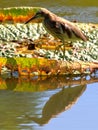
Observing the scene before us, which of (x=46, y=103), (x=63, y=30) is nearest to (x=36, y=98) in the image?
(x=46, y=103)

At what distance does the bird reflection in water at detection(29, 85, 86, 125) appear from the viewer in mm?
5116

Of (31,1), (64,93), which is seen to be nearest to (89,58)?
(64,93)

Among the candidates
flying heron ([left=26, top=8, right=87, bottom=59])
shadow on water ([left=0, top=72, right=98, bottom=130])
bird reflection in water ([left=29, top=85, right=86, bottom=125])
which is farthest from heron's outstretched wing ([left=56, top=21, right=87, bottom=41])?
bird reflection in water ([left=29, top=85, right=86, bottom=125])

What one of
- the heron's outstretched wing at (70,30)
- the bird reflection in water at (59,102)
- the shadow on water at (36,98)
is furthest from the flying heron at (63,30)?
the bird reflection in water at (59,102)

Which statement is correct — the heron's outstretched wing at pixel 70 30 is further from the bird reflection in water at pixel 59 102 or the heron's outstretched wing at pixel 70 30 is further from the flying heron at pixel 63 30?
the bird reflection in water at pixel 59 102

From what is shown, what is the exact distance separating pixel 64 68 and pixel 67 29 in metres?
0.53

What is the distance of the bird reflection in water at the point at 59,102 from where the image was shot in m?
5.12

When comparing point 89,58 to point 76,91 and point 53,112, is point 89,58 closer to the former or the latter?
point 76,91

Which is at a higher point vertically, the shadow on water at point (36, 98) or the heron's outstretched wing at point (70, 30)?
the heron's outstretched wing at point (70, 30)

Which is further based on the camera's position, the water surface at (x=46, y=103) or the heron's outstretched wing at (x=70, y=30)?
the heron's outstretched wing at (x=70, y=30)

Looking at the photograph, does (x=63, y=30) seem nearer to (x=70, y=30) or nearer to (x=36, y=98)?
(x=70, y=30)

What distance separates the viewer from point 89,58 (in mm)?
6621

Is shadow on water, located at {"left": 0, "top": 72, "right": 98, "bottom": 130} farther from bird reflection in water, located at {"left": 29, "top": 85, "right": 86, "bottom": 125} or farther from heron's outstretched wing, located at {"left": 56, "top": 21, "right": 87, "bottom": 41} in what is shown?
heron's outstretched wing, located at {"left": 56, "top": 21, "right": 87, "bottom": 41}

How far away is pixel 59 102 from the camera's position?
564 cm
